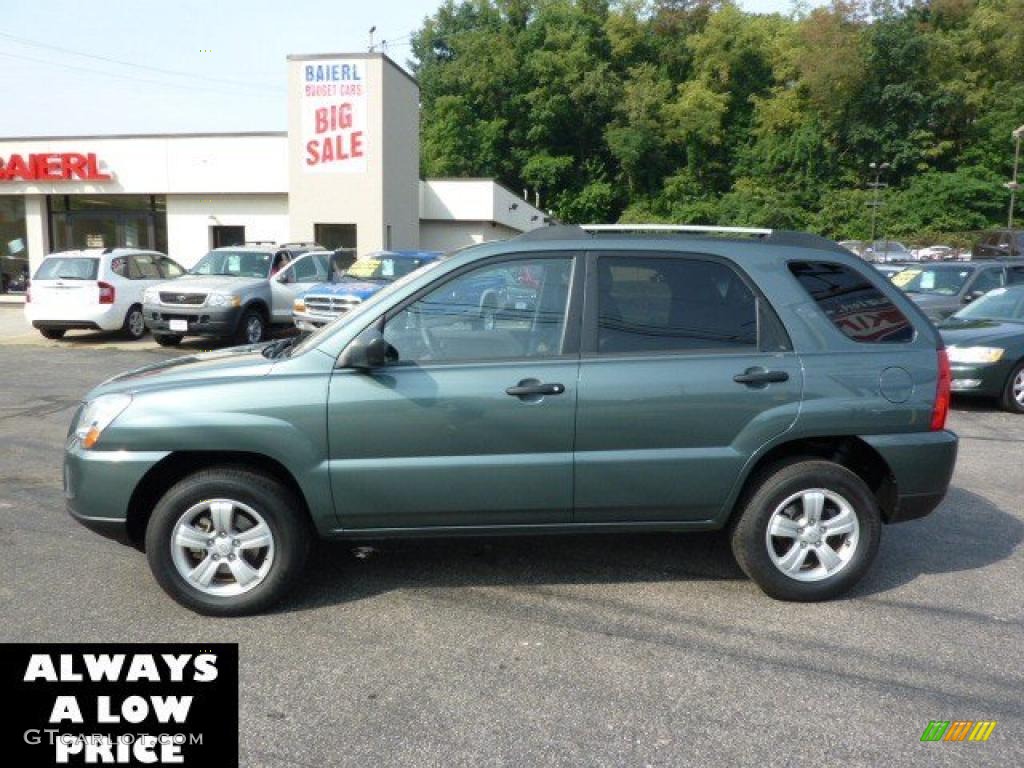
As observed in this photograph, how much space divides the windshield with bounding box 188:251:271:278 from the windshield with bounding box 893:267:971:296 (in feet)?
36.8

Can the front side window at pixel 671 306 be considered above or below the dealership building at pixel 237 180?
below

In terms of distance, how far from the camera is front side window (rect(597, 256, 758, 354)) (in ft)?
13.4

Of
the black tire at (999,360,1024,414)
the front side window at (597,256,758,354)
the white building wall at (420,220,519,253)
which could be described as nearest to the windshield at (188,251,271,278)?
the black tire at (999,360,1024,414)

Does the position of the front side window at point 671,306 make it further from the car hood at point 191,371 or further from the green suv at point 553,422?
the car hood at point 191,371

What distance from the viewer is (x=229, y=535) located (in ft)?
13.0

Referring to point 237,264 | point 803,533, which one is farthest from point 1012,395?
point 237,264

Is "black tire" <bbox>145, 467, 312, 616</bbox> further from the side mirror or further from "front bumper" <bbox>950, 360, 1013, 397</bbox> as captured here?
"front bumper" <bbox>950, 360, 1013, 397</bbox>

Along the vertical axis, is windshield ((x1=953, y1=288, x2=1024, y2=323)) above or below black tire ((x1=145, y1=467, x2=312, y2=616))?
above

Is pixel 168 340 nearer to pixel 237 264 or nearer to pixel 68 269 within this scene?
pixel 237 264

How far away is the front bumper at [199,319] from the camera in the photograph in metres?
13.5

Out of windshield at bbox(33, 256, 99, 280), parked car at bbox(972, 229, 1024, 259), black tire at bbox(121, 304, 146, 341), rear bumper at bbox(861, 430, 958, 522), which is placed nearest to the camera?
rear bumper at bbox(861, 430, 958, 522)

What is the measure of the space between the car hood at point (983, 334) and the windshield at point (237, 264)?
11.1 meters

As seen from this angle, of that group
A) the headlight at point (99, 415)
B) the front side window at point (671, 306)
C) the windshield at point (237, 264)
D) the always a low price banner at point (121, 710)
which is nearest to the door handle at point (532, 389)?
the front side window at point (671, 306)

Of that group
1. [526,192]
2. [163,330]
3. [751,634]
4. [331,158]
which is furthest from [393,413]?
[526,192]
